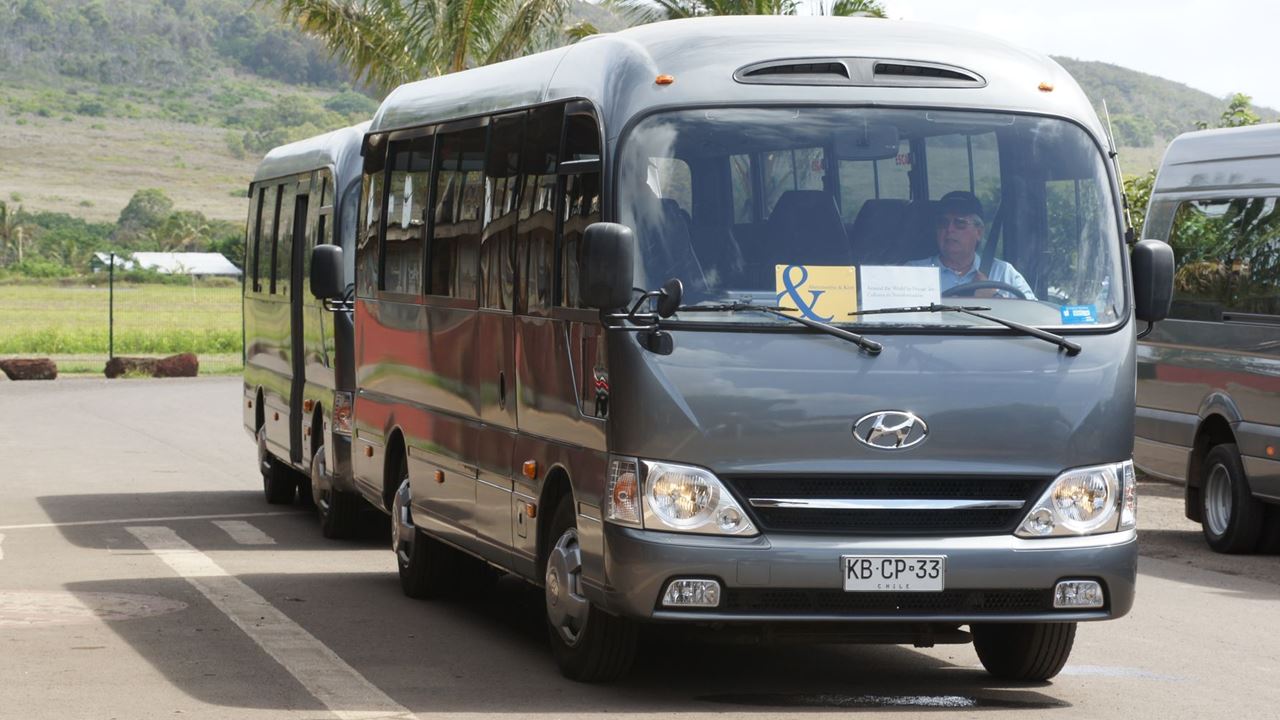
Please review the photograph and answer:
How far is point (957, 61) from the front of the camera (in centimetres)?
915

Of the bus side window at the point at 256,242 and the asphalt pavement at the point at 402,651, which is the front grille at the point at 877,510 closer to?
the asphalt pavement at the point at 402,651

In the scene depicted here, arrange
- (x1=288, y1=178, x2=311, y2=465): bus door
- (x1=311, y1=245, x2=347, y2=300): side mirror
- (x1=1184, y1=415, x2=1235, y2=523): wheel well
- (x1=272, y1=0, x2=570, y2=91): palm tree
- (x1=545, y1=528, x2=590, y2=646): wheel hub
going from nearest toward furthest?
(x1=545, y1=528, x2=590, y2=646): wheel hub < (x1=311, y1=245, x2=347, y2=300): side mirror < (x1=1184, y1=415, x2=1235, y2=523): wheel well < (x1=288, y1=178, x2=311, y2=465): bus door < (x1=272, y1=0, x2=570, y2=91): palm tree

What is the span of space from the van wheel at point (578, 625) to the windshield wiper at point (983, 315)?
1.65 meters

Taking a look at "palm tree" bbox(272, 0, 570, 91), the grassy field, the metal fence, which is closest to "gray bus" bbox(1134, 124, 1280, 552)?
"palm tree" bbox(272, 0, 570, 91)

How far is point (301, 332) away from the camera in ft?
57.5

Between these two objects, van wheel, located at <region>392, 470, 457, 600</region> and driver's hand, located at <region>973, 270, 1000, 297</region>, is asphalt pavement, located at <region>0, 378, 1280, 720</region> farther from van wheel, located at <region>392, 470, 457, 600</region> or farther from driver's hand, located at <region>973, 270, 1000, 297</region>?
driver's hand, located at <region>973, 270, 1000, 297</region>

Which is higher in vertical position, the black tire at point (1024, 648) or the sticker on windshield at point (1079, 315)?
the sticker on windshield at point (1079, 315)

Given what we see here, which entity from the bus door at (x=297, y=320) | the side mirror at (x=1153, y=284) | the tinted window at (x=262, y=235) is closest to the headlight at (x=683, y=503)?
the side mirror at (x=1153, y=284)

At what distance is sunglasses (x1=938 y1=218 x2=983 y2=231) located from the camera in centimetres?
888

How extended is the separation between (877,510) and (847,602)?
37cm

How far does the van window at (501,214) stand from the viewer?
1051 centimetres

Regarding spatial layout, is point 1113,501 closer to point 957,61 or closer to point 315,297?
point 957,61

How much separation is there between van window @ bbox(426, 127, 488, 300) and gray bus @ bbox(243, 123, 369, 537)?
3.59m

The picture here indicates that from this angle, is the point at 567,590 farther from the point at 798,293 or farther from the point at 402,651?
the point at 798,293
